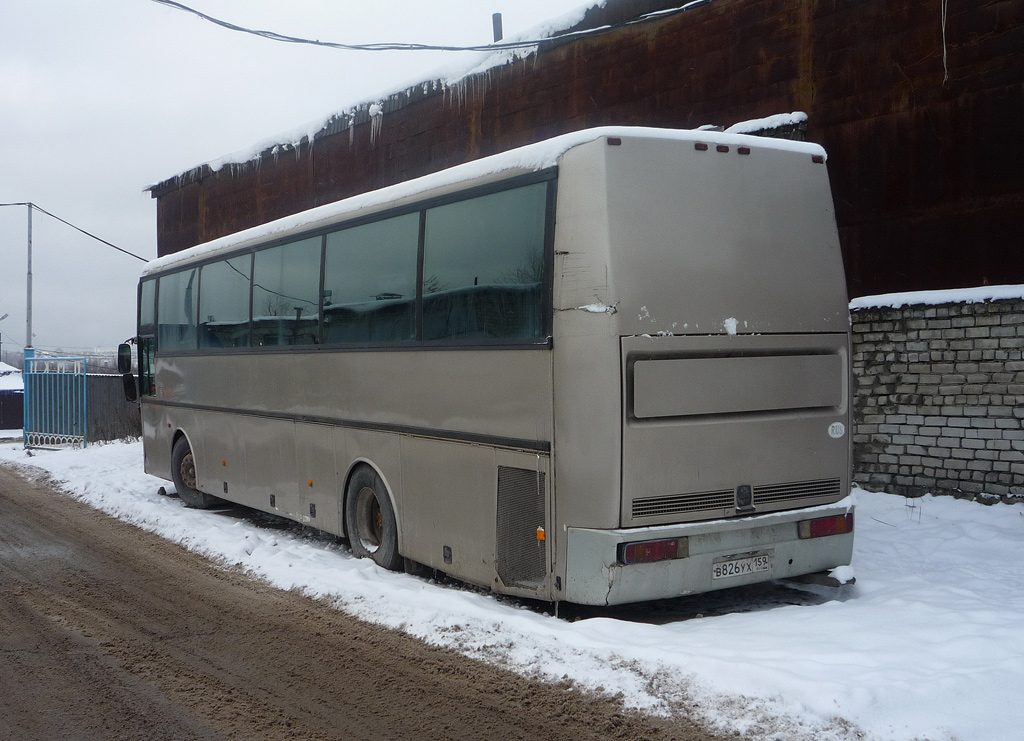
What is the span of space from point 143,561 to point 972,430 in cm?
864

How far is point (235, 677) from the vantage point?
205 inches

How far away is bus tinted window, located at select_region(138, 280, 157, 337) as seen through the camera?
41.4 ft

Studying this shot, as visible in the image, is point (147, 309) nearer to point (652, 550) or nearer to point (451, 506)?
point (451, 506)

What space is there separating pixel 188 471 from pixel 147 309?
2647 millimetres

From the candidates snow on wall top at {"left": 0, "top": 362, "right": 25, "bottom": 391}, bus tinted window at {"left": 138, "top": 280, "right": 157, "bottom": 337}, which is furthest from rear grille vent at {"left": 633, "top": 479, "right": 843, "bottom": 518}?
snow on wall top at {"left": 0, "top": 362, "right": 25, "bottom": 391}

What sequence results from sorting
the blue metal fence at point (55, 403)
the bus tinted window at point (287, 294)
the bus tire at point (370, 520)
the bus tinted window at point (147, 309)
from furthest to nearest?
the blue metal fence at point (55, 403) < the bus tinted window at point (147, 309) < the bus tinted window at point (287, 294) < the bus tire at point (370, 520)


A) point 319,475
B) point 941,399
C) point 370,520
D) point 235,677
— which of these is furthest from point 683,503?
point 941,399

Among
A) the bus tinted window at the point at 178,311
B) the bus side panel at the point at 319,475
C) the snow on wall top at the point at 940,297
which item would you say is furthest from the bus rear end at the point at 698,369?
the bus tinted window at the point at 178,311

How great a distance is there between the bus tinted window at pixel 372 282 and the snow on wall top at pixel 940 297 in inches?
237

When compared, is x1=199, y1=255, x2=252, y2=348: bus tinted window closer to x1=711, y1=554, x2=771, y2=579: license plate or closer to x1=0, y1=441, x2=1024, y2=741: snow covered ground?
x1=0, y1=441, x2=1024, y2=741: snow covered ground

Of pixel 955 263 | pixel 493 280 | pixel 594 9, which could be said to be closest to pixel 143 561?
pixel 493 280

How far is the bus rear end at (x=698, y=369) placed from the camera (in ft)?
18.0

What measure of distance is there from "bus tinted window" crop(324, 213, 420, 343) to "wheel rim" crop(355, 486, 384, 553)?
4.53 feet

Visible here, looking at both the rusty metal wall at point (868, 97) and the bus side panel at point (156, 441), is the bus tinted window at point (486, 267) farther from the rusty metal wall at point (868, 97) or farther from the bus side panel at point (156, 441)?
the bus side panel at point (156, 441)
